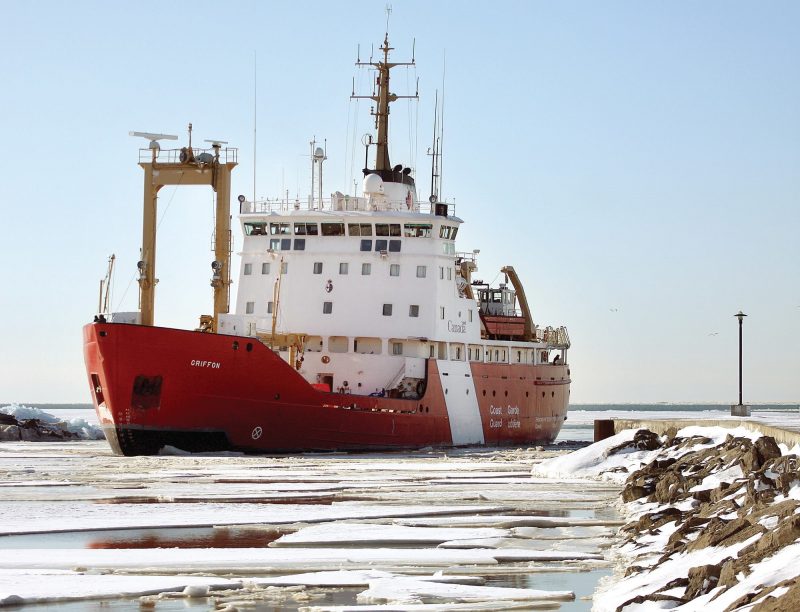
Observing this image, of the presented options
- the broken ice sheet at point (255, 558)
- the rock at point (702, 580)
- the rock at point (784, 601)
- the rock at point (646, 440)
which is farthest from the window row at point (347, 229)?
the rock at point (784, 601)

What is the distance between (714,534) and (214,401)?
17.3 meters

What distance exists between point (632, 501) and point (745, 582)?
23.8 feet

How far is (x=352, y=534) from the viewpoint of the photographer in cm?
1161

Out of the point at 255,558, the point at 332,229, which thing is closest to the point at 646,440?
the point at 255,558

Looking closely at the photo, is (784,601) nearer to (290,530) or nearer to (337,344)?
(290,530)

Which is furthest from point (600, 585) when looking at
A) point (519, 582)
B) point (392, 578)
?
point (392, 578)

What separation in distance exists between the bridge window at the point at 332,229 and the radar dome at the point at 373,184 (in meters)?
2.28

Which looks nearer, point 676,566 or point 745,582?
point 745,582

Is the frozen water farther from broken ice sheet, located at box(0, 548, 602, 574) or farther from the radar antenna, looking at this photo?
the radar antenna

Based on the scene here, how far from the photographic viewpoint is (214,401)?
2505cm

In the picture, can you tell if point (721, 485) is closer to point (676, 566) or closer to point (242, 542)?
point (676, 566)

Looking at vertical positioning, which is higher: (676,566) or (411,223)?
(411,223)

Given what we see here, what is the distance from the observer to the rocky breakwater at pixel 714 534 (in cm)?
705

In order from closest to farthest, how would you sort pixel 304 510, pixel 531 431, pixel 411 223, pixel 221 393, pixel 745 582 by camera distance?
pixel 745 582 → pixel 304 510 → pixel 221 393 → pixel 411 223 → pixel 531 431
